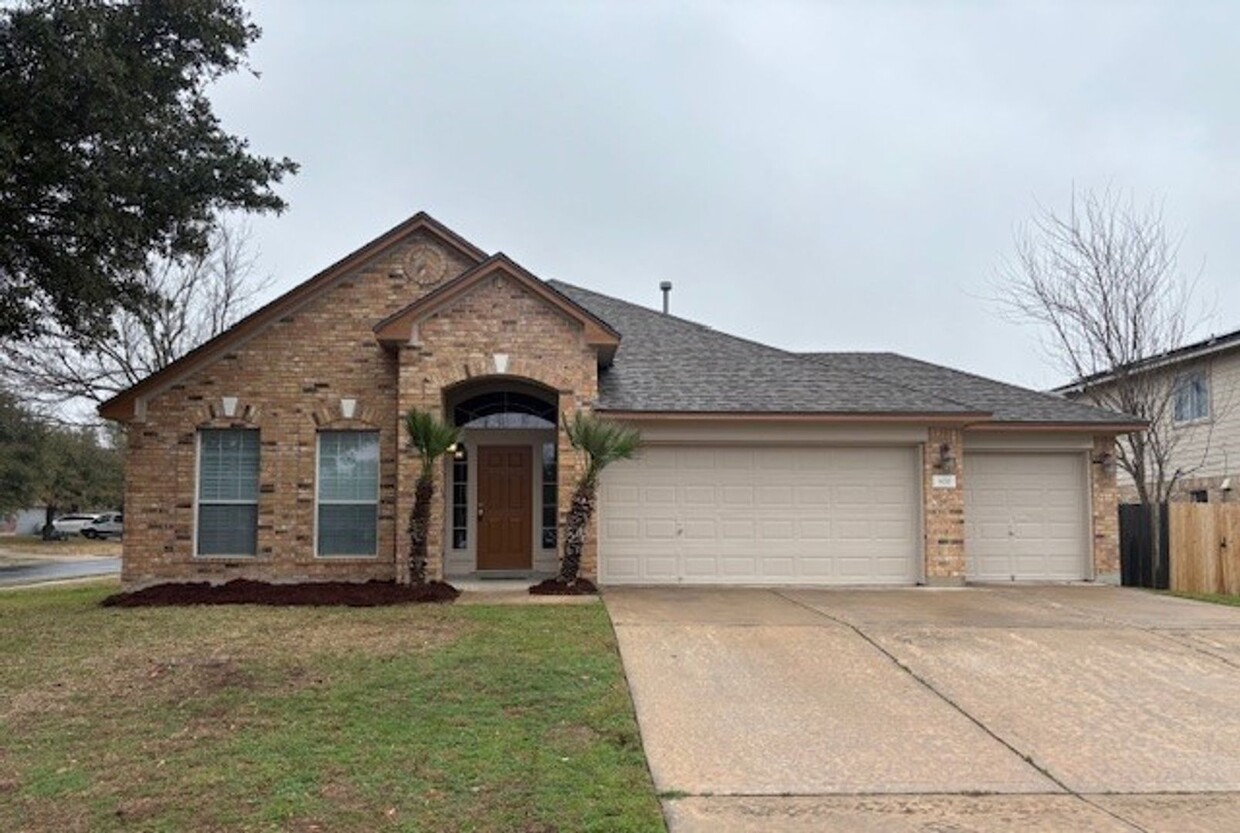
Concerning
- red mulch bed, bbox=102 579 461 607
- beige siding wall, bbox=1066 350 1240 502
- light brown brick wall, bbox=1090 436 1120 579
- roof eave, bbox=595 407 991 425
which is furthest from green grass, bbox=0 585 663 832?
beige siding wall, bbox=1066 350 1240 502

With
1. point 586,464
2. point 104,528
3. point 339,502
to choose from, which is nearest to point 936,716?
point 586,464

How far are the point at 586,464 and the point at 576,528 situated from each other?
0.91 m

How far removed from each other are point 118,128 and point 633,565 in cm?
885

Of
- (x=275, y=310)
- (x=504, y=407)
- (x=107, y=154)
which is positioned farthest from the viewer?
(x=504, y=407)

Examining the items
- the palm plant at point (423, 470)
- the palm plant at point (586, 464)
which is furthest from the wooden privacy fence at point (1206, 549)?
the palm plant at point (423, 470)

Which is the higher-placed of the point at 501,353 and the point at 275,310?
the point at 275,310

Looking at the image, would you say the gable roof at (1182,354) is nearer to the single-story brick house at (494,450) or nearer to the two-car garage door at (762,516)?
the single-story brick house at (494,450)

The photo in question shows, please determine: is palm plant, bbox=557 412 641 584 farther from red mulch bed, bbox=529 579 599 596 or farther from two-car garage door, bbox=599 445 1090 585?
two-car garage door, bbox=599 445 1090 585

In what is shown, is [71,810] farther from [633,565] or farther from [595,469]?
[633,565]

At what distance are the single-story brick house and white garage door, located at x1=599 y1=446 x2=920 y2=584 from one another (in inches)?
1.2

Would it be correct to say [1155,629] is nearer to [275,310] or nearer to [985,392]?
[985,392]

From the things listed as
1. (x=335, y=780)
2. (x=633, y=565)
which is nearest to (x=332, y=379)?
(x=633, y=565)

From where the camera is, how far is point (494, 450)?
15.1m

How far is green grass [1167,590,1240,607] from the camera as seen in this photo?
1325 centimetres
